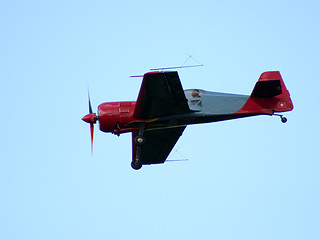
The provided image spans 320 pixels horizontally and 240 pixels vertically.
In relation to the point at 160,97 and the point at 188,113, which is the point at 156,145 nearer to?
the point at 188,113

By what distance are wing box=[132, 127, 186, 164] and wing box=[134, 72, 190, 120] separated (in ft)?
4.28

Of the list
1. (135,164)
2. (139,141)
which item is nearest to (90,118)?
(139,141)

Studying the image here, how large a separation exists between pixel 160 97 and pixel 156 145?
3.30 metres

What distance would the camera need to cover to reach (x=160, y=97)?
1934 cm

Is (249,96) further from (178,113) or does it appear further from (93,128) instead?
(93,128)

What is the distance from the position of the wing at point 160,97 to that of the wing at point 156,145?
4.28ft

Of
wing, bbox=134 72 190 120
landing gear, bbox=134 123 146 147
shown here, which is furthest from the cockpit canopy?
landing gear, bbox=134 123 146 147

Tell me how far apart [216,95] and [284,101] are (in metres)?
2.33

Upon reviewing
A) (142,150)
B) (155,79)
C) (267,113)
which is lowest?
(142,150)

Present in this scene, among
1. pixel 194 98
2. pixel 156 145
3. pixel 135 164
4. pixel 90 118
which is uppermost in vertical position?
pixel 194 98

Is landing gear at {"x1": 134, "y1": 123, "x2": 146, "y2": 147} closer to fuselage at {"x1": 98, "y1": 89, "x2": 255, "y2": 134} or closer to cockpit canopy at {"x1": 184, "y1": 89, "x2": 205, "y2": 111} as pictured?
fuselage at {"x1": 98, "y1": 89, "x2": 255, "y2": 134}

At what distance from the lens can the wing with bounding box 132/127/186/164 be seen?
21547mm

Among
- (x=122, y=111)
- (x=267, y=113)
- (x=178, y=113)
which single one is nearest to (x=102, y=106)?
(x=122, y=111)

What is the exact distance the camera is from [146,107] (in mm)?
19688
